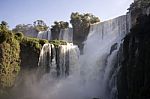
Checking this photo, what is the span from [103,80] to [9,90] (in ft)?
39.6

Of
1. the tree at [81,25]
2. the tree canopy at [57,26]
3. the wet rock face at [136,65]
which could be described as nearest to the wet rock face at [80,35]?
the tree at [81,25]

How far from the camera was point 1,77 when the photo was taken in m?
43.4

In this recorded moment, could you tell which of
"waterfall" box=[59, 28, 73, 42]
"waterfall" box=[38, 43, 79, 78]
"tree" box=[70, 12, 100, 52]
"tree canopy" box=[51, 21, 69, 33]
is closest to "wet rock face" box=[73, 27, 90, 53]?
"tree" box=[70, 12, 100, 52]

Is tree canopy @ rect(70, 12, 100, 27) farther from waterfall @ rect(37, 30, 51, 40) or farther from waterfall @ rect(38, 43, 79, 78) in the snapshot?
waterfall @ rect(38, 43, 79, 78)

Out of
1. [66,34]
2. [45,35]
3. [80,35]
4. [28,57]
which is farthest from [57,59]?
[45,35]

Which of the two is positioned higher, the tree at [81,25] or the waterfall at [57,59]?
the tree at [81,25]

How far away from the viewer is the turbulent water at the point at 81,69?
152 ft

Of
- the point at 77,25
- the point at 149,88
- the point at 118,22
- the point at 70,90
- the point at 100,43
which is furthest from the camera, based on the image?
the point at 77,25

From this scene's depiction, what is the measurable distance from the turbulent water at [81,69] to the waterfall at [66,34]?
30.9 feet

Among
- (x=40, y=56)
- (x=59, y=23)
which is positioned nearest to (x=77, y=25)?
(x=59, y=23)

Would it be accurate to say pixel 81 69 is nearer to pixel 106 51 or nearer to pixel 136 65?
pixel 106 51

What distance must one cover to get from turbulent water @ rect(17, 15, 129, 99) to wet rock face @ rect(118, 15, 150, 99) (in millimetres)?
4536

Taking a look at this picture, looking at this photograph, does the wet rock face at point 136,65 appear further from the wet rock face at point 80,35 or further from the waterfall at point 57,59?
the wet rock face at point 80,35

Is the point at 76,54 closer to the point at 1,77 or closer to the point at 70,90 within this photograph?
the point at 70,90
